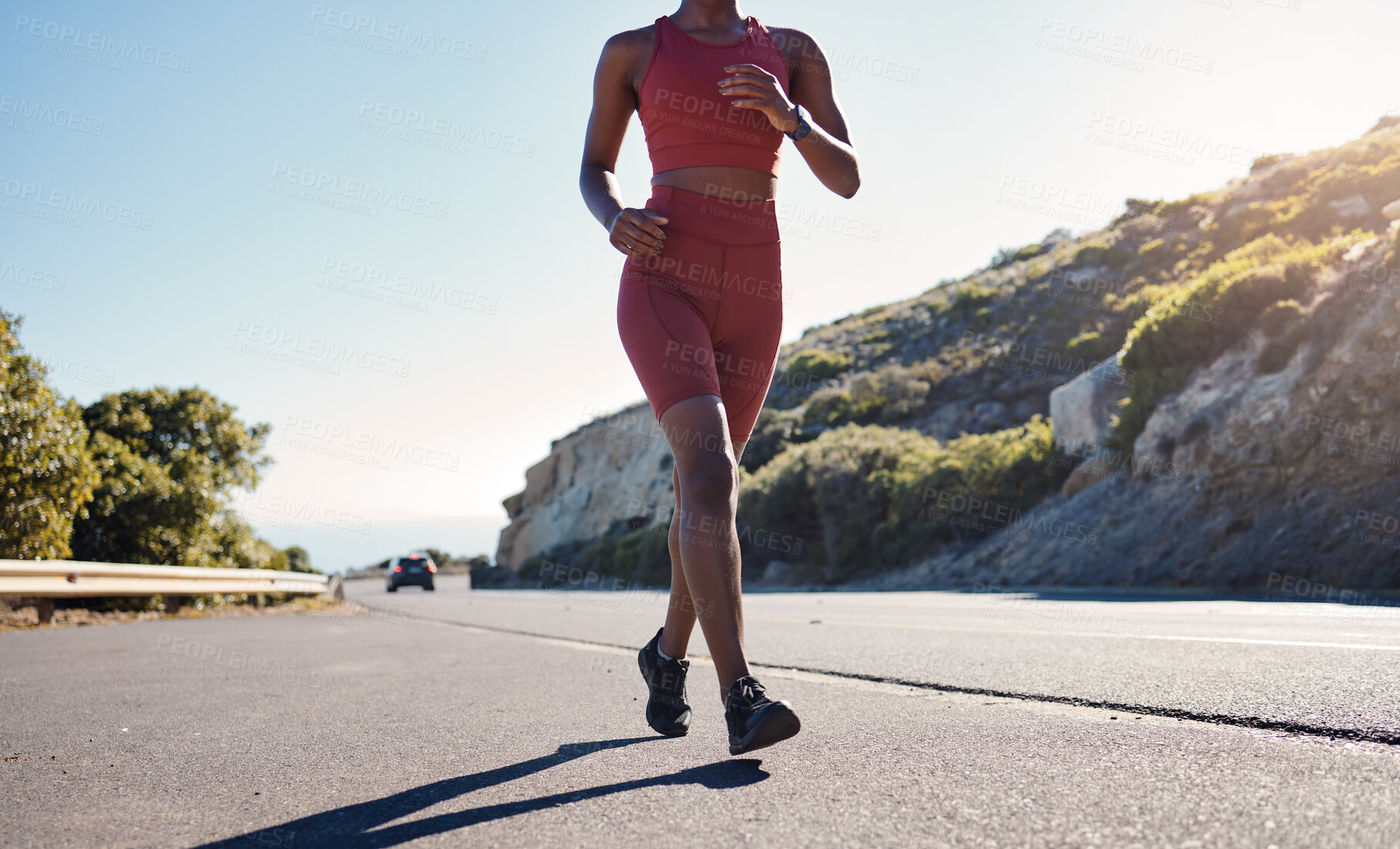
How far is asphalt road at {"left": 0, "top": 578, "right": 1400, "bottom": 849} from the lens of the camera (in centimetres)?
185

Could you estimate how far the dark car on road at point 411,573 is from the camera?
31.0 m

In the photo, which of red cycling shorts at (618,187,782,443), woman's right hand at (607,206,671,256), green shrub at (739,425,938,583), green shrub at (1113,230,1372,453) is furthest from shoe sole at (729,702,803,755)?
green shrub at (739,425,938,583)

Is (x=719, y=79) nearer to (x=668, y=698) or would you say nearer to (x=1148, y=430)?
(x=668, y=698)

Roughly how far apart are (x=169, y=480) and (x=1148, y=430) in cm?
1522

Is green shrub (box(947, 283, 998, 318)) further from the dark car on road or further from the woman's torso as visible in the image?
the woman's torso

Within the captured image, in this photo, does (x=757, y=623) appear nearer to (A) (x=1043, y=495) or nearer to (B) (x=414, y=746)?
(B) (x=414, y=746)

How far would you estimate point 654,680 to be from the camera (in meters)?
3.01

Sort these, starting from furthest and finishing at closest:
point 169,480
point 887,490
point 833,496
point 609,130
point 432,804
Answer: point 833,496 → point 887,490 → point 169,480 → point 609,130 → point 432,804

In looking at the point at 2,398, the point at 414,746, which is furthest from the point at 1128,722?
the point at 2,398

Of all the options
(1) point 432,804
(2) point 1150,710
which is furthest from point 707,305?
(2) point 1150,710

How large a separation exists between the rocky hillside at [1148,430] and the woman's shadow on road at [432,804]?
11.3 metres

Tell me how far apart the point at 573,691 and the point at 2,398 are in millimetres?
7737

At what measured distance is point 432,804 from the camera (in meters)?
2.16

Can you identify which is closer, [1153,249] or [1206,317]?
[1206,317]
